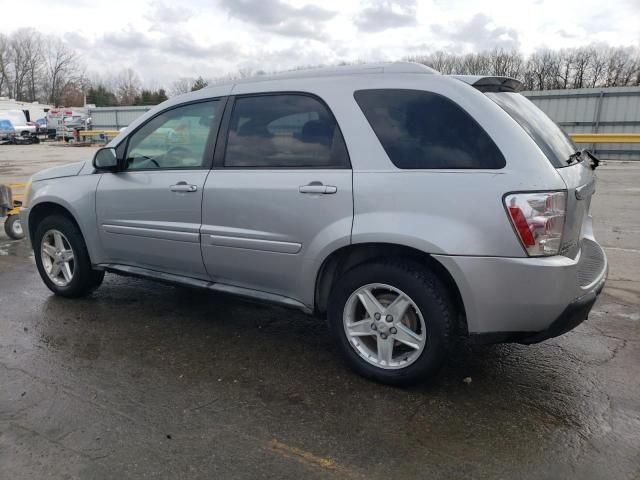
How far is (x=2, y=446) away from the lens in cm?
265

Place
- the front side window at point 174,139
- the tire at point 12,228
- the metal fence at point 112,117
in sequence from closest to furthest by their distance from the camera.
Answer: the front side window at point 174,139 → the tire at point 12,228 → the metal fence at point 112,117

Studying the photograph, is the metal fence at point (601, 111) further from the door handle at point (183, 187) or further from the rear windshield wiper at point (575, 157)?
the door handle at point (183, 187)

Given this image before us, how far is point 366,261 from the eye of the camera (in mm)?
3193

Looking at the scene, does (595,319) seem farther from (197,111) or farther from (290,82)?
(197,111)

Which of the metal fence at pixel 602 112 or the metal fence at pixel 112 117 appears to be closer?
the metal fence at pixel 602 112

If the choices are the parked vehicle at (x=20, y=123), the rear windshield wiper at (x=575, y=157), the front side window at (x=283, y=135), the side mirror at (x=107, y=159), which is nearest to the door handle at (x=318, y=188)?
the front side window at (x=283, y=135)

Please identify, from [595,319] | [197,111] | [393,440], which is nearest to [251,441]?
[393,440]

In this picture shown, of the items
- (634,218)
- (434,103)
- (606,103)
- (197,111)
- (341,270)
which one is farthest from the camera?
(606,103)

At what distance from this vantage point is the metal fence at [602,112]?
62.8 ft

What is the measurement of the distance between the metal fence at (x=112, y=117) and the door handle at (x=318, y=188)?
3404cm

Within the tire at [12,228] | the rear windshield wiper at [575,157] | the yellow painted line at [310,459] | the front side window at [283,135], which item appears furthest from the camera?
the tire at [12,228]

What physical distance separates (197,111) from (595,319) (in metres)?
3.50

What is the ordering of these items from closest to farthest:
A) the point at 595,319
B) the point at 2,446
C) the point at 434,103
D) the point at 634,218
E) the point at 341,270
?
the point at 2,446
the point at 434,103
the point at 341,270
the point at 595,319
the point at 634,218

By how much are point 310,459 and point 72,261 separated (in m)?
3.21
